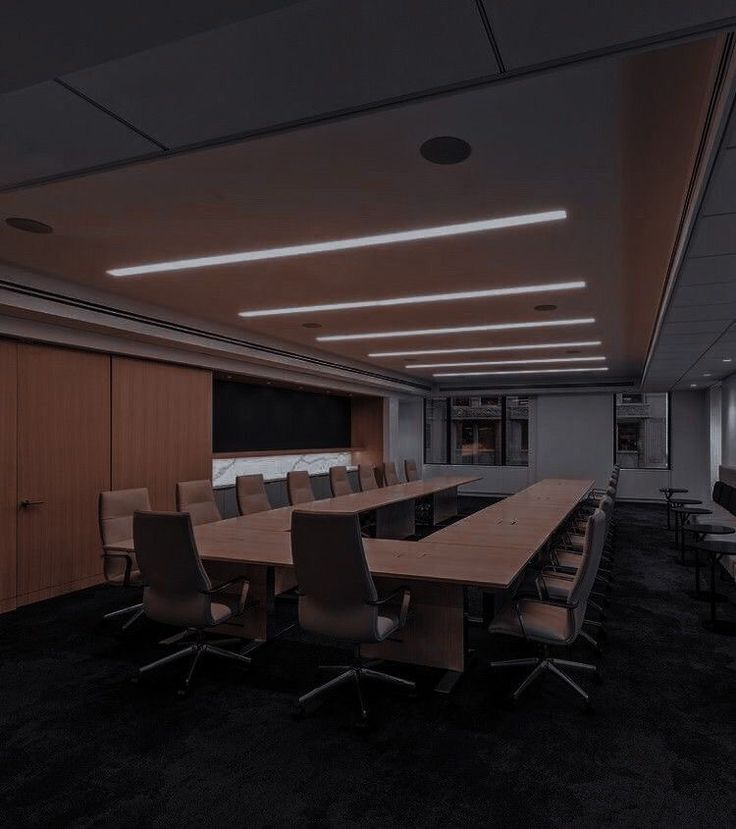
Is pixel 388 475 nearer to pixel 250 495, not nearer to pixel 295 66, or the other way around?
pixel 250 495

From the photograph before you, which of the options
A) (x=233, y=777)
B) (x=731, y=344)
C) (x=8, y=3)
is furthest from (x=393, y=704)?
(x=731, y=344)

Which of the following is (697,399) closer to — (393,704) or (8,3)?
(393,704)

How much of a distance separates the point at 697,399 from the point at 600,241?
33.8 feet

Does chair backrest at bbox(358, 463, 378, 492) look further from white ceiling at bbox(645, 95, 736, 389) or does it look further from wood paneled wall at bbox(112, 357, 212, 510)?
white ceiling at bbox(645, 95, 736, 389)

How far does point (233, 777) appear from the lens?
249 cm

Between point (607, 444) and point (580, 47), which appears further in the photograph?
point (607, 444)

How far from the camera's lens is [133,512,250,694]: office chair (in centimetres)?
320

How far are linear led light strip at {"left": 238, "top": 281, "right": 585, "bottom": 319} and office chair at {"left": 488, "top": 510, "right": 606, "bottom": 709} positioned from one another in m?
2.42

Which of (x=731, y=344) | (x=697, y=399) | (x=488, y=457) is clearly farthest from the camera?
(x=488, y=457)

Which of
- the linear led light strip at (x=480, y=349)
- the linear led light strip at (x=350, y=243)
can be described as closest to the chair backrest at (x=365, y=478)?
the linear led light strip at (x=480, y=349)

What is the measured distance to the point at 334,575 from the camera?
9.77 ft

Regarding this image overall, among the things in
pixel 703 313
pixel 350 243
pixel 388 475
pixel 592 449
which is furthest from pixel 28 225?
pixel 592 449

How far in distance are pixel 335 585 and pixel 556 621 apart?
1.27 m

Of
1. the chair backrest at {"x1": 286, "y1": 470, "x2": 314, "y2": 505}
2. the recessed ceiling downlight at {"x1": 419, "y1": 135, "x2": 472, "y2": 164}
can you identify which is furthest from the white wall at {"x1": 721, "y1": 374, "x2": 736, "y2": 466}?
the recessed ceiling downlight at {"x1": 419, "y1": 135, "x2": 472, "y2": 164}
